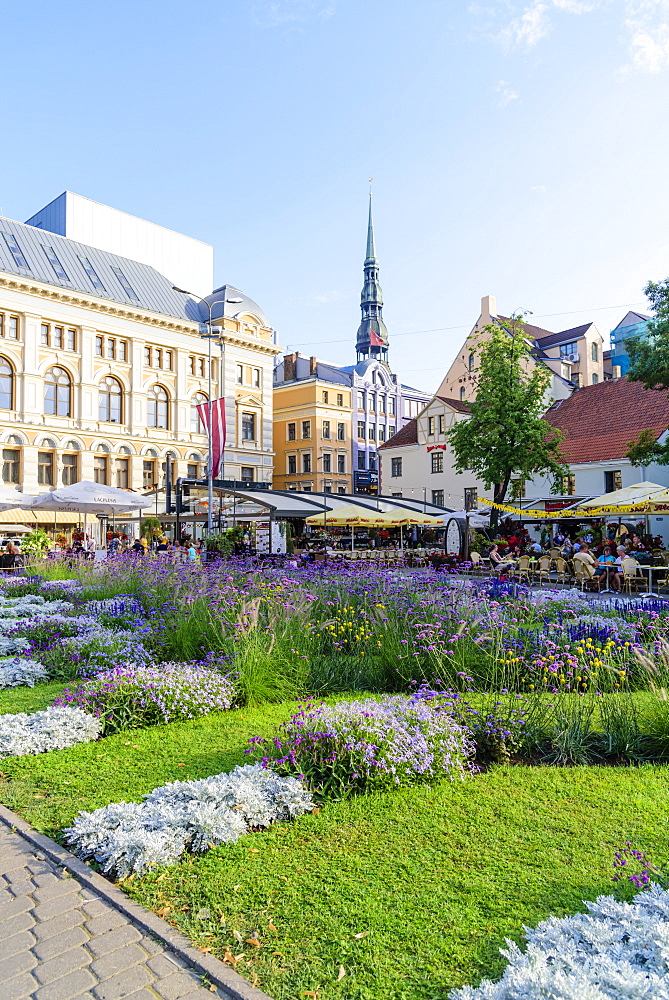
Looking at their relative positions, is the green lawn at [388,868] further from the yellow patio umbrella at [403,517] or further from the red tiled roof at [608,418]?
the red tiled roof at [608,418]

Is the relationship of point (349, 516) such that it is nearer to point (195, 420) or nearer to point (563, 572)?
point (563, 572)

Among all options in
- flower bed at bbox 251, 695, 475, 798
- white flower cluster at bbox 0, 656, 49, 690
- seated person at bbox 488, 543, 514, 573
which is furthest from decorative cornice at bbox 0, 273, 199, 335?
flower bed at bbox 251, 695, 475, 798

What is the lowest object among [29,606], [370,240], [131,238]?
[29,606]

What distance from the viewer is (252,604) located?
26.6 ft

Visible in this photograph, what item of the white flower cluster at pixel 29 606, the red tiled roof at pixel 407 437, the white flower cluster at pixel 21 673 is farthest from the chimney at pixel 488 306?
the white flower cluster at pixel 21 673

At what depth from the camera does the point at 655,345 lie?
20.5 metres

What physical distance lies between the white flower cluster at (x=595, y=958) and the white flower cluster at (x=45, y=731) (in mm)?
4343

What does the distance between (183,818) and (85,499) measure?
20.5 m

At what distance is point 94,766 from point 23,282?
42.6 metres

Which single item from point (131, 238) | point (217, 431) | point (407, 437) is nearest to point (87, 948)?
point (217, 431)

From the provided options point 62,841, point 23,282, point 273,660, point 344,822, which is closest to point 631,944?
point 344,822

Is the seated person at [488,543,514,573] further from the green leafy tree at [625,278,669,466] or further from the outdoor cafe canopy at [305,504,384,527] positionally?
the green leafy tree at [625,278,669,466]

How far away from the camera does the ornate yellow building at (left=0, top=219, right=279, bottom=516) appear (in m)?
41.6

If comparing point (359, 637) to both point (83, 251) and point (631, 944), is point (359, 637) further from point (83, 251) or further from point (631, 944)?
point (83, 251)
